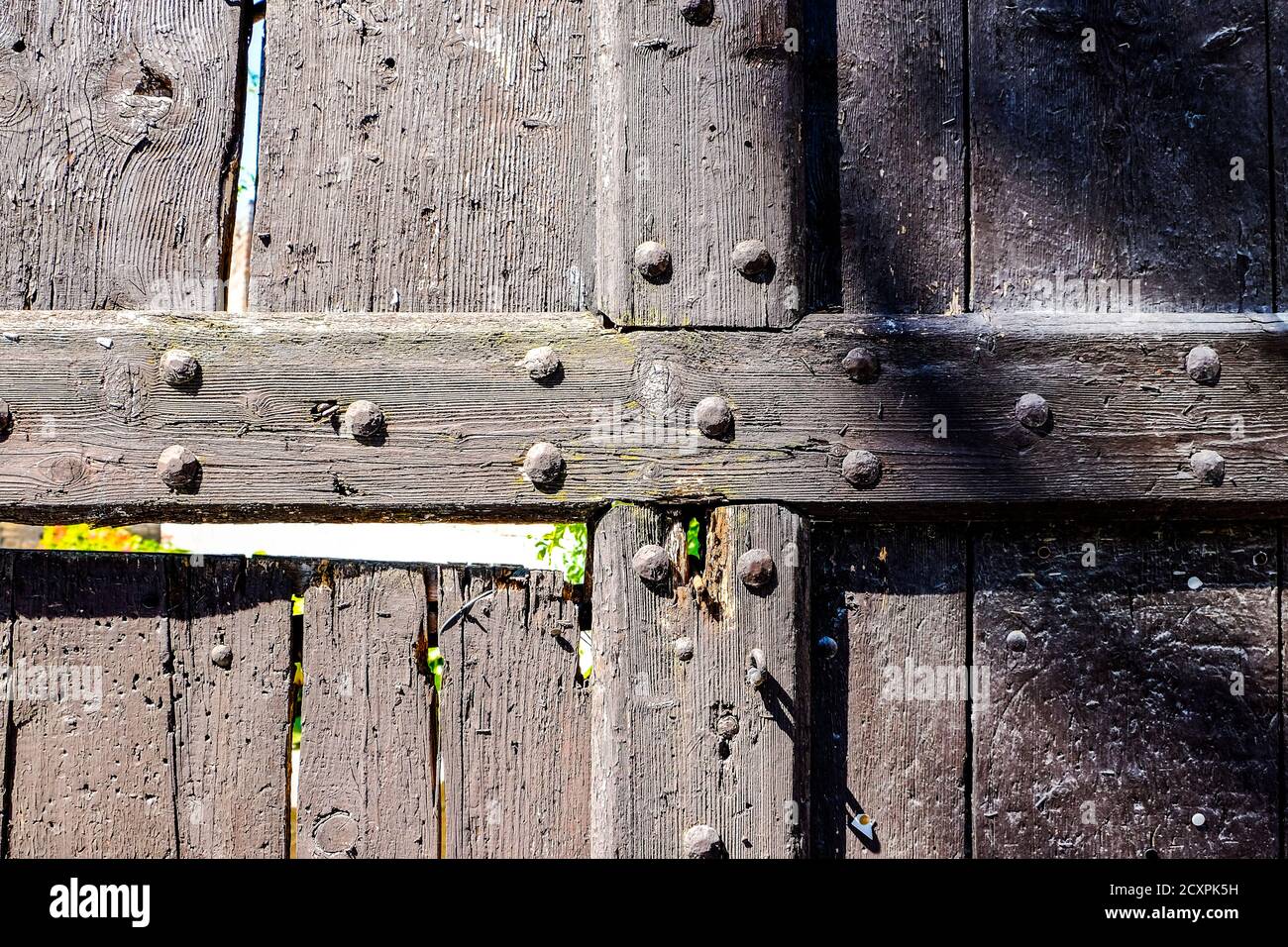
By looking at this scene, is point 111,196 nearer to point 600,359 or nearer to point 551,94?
point 551,94

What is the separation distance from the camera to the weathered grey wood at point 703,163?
958mm

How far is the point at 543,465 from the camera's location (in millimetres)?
939

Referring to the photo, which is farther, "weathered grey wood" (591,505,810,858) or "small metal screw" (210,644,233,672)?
"small metal screw" (210,644,233,672)

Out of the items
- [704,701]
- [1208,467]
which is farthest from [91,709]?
[1208,467]

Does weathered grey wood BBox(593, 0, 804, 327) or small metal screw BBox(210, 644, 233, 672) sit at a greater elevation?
weathered grey wood BBox(593, 0, 804, 327)

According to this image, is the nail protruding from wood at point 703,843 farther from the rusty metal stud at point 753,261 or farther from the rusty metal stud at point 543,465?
the rusty metal stud at point 753,261

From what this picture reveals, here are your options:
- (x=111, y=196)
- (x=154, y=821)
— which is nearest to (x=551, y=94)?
(x=111, y=196)

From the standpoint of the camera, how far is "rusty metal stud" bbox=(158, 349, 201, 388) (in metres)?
0.95

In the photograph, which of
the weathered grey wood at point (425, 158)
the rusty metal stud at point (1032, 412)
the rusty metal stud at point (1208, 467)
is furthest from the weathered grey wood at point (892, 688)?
the weathered grey wood at point (425, 158)

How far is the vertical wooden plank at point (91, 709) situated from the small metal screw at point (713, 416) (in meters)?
0.67

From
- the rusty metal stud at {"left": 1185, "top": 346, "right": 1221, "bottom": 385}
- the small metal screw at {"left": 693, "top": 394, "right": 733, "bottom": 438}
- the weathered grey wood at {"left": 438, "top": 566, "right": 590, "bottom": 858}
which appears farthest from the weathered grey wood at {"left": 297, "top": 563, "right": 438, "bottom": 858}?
the rusty metal stud at {"left": 1185, "top": 346, "right": 1221, "bottom": 385}

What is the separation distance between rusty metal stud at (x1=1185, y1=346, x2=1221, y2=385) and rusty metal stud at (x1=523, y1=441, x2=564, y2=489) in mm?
704

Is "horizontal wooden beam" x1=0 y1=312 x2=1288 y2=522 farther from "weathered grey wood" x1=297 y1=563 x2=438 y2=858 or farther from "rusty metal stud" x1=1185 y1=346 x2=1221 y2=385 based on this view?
"weathered grey wood" x1=297 y1=563 x2=438 y2=858
